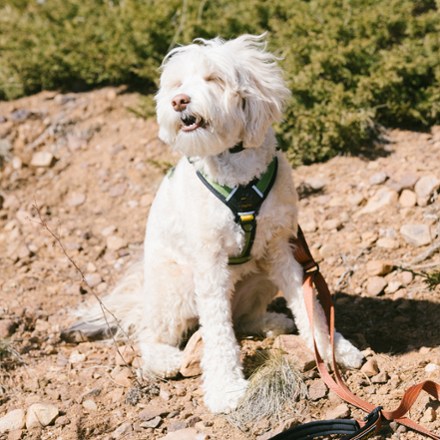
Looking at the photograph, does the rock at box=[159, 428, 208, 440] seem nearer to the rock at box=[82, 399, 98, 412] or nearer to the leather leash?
the leather leash

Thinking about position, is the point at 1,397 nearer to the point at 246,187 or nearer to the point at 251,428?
the point at 251,428

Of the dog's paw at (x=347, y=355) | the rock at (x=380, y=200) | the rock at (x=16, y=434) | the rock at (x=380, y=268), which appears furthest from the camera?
the rock at (x=380, y=200)

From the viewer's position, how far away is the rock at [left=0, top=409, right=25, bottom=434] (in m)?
3.76

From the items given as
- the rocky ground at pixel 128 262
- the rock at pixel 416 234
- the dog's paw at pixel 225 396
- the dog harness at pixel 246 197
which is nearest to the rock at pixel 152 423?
the rocky ground at pixel 128 262

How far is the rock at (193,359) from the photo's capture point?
411 cm

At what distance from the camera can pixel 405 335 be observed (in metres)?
4.32

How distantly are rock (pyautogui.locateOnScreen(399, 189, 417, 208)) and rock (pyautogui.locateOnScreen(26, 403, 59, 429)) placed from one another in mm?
3088

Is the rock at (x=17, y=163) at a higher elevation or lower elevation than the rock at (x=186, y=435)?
higher

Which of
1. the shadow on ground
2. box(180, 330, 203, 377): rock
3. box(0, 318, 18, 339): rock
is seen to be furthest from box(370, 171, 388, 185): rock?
box(0, 318, 18, 339): rock

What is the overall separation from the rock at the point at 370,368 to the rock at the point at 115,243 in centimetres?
268

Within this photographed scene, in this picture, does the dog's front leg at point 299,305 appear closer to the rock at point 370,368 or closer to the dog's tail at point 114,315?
the rock at point 370,368

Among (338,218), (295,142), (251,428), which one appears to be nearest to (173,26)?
(295,142)

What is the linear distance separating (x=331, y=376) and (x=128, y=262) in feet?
7.81

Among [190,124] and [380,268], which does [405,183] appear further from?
[190,124]
